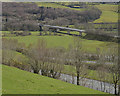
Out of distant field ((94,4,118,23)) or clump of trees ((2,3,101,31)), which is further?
clump of trees ((2,3,101,31))

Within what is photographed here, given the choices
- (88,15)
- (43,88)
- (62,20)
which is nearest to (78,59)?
(43,88)

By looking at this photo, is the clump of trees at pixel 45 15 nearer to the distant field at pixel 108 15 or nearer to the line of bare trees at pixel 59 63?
the distant field at pixel 108 15

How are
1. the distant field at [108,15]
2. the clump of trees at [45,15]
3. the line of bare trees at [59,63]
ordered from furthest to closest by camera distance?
the clump of trees at [45,15]
the distant field at [108,15]
the line of bare trees at [59,63]

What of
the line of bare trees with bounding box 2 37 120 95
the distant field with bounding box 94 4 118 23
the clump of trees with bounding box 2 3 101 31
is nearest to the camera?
the line of bare trees with bounding box 2 37 120 95

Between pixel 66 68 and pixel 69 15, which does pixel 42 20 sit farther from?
pixel 66 68

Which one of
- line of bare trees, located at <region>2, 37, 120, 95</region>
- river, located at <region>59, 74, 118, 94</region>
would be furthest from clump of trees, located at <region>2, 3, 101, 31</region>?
river, located at <region>59, 74, 118, 94</region>

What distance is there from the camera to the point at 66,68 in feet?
107

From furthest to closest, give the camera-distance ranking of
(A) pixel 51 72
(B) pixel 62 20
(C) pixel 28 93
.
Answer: (B) pixel 62 20
(A) pixel 51 72
(C) pixel 28 93

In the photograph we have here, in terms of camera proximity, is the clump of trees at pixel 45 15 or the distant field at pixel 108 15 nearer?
the distant field at pixel 108 15

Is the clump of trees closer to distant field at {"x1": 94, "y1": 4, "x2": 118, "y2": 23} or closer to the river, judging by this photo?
distant field at {"x1": 94, "y1": 4, "x2": 118, "y2": 23}

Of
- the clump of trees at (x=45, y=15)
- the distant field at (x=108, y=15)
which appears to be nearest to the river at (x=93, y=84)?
the clump of trees at (x=45, y=15)

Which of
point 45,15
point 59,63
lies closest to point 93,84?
point 59,63

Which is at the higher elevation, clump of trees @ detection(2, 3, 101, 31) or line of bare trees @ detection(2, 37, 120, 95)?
line of bare trees @ detection(2, 37, 120, 95)

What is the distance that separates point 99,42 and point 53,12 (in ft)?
192
